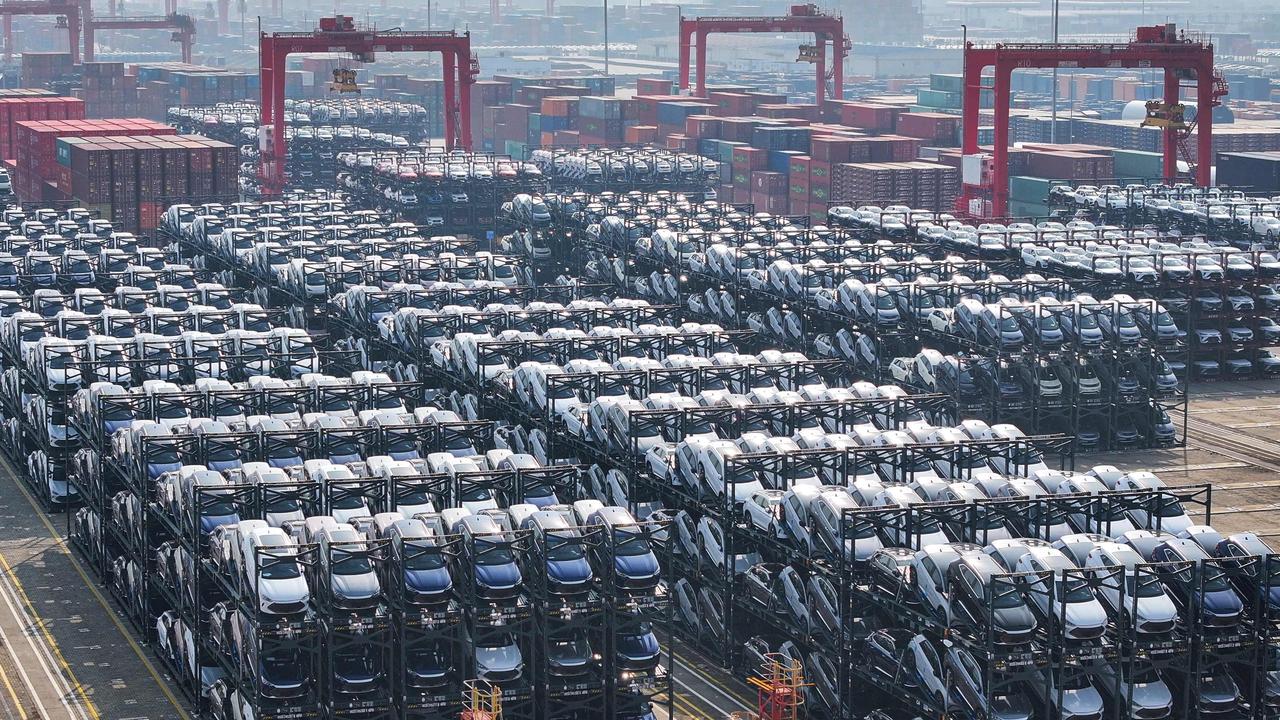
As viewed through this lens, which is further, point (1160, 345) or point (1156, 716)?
point (1160, 345)

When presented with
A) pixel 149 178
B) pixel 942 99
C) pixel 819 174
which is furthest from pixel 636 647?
pixel 942 99

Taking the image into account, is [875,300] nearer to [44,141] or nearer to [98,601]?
[98,601]

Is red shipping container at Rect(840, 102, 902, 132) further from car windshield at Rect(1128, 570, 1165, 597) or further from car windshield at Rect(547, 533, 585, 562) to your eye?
car windshield at Rect(1128, 570, 1165, 597)

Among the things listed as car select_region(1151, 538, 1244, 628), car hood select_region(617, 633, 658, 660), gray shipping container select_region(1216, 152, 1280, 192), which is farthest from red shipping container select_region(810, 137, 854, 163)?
car hood select_region(617, 633, 658, 660)

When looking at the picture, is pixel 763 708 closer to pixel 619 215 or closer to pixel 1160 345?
pixel 1160 345

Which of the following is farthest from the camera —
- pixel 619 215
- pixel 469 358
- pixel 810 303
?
pixel 619 215

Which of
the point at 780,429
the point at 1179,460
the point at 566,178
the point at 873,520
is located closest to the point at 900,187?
the point at 566,178
